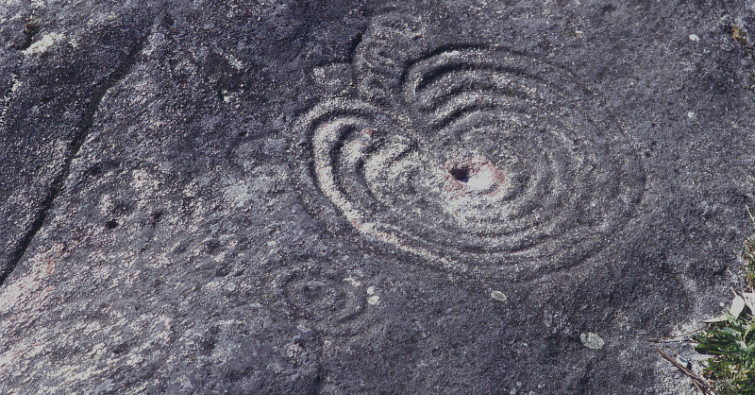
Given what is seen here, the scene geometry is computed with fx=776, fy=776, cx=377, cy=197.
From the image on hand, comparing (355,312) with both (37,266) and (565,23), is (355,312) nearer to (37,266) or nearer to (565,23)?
(37,266)

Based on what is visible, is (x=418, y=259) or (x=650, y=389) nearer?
(x=650, y=389)

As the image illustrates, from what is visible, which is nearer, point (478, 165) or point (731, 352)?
point (731, 352)

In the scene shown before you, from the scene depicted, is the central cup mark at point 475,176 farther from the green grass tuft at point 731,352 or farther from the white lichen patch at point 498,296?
the green grass tuft at point 731,352

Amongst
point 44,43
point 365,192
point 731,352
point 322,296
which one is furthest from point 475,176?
point 44,43

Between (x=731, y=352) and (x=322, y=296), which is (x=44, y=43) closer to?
(x=322, y=296)

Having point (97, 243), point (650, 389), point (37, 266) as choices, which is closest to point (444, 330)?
point (650, 389)

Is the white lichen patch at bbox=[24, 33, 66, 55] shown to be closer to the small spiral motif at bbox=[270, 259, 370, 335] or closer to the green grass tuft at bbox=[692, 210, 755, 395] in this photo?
the small spiral motif at bbox=[270, 259, 370, 335]

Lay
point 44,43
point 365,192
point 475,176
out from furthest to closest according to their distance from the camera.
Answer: point 44,43 < point 475,176 < point 365,192
